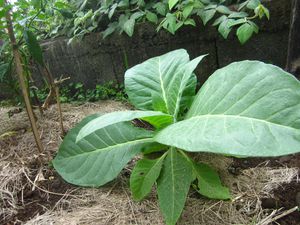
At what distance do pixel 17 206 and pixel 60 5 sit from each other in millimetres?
978

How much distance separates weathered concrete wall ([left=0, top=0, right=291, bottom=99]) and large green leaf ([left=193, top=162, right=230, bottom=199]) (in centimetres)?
88

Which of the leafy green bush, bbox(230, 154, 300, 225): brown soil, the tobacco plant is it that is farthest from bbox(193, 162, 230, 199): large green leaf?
the leafy green bush

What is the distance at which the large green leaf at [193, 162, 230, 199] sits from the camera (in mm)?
998

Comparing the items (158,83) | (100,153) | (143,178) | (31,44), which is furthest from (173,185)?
(31,44)

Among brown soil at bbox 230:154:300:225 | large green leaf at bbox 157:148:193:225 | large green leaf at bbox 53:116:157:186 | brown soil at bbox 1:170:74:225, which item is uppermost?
large green leaf at bbox 53:116:157:186

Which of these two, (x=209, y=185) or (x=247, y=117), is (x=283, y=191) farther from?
(x=247, y=117)

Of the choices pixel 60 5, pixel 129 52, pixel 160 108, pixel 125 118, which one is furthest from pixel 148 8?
pixel 125 118

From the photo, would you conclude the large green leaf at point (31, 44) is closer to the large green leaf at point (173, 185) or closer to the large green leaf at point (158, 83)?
the large green leaf at point (158, 83)

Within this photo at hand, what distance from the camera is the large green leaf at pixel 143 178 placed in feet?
3.28

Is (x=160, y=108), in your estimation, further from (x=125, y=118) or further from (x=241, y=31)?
(x=241, y=31)

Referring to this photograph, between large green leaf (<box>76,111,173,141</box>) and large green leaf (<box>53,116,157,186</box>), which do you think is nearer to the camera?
large green leaf (<box>76,111,173,141</box>)

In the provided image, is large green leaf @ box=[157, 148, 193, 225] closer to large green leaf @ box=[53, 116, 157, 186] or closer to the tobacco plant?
the tobacco plant

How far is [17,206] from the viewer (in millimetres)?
1130

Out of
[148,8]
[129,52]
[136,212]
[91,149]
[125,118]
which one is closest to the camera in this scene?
[125,118]
